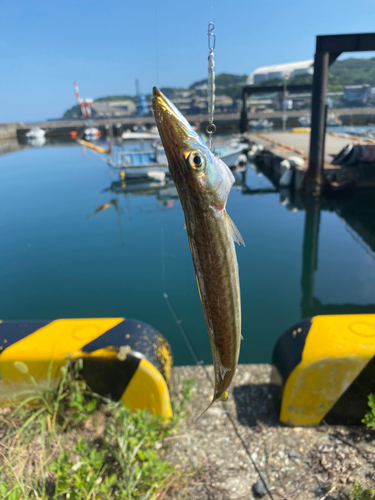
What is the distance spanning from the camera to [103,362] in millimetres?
3826

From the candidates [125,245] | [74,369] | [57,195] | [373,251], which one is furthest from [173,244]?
[57,195]

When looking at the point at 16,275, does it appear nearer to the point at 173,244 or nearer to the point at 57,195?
the point at 173,244

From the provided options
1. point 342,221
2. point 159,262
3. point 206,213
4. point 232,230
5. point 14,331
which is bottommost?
point 159,262

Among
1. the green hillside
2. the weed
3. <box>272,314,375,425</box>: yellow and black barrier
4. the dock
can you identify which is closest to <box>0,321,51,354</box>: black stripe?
<box>272,314,375,425</box>: yellow and black barrier

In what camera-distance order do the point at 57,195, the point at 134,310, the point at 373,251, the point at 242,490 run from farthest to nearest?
the point at 57,195, the point at 373,251, the point at 134,310, the point at 242,490

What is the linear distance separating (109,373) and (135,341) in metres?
0.47

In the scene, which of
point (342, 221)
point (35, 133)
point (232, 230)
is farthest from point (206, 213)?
point (35, 133)

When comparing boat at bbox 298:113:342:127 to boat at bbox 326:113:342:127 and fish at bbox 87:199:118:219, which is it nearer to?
boat at bbox 326:113:342:127

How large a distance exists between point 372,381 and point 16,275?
12.0 m

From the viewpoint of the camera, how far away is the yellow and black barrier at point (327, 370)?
3648 mm

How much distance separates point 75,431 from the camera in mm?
3793

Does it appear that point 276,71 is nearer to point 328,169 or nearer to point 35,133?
point 35,133

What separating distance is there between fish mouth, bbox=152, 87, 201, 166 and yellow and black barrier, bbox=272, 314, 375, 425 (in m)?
3.00

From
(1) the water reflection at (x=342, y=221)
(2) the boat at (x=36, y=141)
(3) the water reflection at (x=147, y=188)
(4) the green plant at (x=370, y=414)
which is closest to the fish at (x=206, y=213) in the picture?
(4) the green plant at (x=370, y=414)
